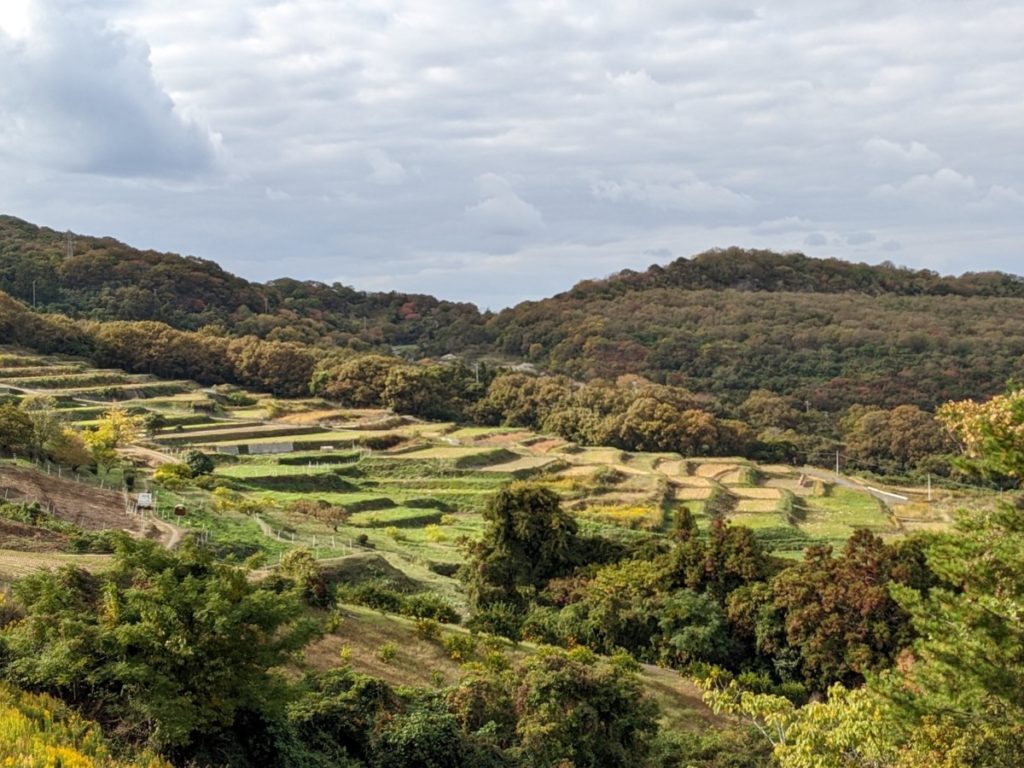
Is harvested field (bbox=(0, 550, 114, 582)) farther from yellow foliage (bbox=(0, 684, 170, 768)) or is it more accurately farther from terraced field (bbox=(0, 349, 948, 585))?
terraced field (bbox=(0, 349, 948, 585))

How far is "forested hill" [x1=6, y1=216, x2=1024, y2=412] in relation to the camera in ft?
276

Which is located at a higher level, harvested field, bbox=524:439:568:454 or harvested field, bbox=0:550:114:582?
harvested field, bbox=0:550:114:582

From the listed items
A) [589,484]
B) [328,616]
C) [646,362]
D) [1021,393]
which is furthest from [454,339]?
[1021,393]

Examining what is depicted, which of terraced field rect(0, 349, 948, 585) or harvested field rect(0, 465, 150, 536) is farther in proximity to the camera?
terraced field rect(0, 349, 948, 585)

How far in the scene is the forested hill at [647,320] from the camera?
276 ft

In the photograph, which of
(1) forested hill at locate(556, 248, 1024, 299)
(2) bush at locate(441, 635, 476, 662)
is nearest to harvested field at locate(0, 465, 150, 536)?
(2) bush at locate(441, 635, 476, 662)

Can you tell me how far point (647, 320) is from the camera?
349 ft

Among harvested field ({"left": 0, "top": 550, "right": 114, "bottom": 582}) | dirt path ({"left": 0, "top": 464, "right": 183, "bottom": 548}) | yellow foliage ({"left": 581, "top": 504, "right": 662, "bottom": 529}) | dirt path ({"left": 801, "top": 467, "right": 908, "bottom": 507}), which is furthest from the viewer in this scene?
dirt path ({"left": 801, "top": 467, "right": 908, "bottom": 507})

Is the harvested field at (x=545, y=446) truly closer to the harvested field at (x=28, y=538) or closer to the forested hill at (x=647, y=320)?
the forested hill at (x=647, y=320)

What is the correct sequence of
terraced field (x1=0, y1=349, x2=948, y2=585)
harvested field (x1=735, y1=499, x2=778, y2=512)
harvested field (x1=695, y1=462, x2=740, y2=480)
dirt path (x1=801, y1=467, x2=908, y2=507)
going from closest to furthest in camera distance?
terraced field (x1=0, y1=349, x2=948, y2=585) → harvested field (x1=735, y1=499, x2=778, y2=512) → dirt path (x1=801, y1=467, x2=908, y2=507) → harvested field (x1=695, y1=462, x2=740, y2=480)

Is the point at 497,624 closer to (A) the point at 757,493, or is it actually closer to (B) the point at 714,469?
(A) the point at 757,493

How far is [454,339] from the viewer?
10675 cm

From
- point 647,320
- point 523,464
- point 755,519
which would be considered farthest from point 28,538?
point 647,320

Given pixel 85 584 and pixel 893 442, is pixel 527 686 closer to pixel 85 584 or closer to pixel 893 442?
pixel 85 584
